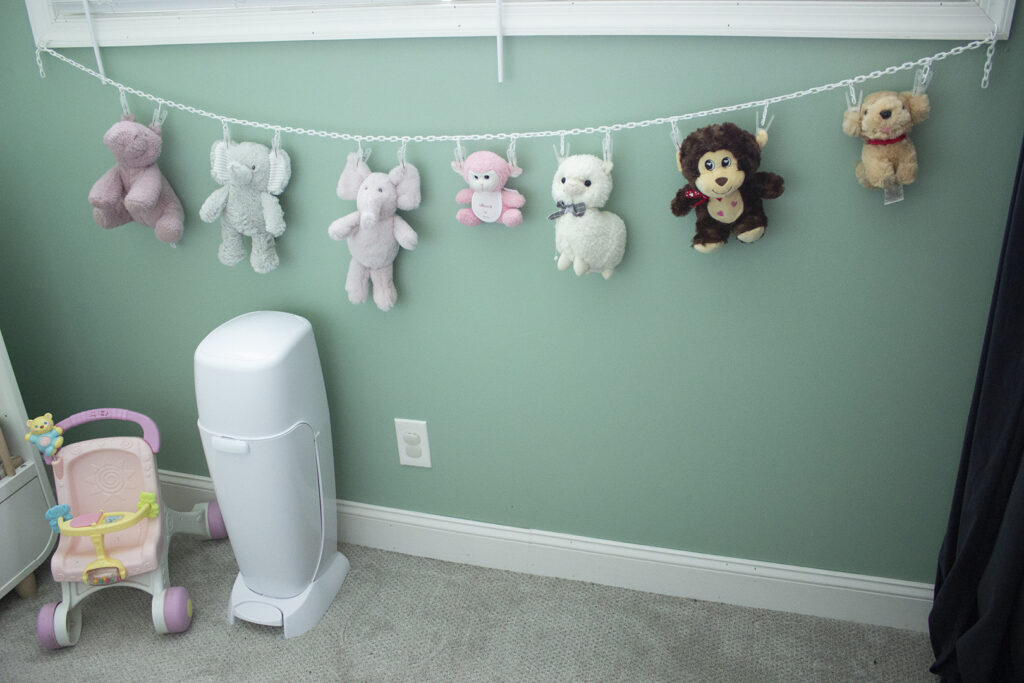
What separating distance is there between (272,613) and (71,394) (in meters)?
0.87

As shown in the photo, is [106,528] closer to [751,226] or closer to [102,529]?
[102,529]

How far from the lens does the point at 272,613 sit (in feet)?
5.49

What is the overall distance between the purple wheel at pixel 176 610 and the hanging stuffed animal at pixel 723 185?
4.39 ft

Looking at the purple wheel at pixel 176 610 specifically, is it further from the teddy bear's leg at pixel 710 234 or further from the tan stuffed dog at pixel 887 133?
the tan stuffed dog at pixel 887 133

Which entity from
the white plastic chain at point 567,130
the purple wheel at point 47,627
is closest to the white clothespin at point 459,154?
the white plastic chain at point 567,130

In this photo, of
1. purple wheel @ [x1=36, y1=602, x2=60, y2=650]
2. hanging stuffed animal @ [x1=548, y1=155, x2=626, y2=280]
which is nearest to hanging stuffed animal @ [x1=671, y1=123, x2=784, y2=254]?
hanging stuffed animal @ [x1=548, y1=155, x2=626, y2=280]

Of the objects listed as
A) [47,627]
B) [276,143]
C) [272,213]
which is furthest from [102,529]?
[276,143]

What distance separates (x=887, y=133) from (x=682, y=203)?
34cm

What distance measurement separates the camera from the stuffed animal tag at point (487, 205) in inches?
56.1

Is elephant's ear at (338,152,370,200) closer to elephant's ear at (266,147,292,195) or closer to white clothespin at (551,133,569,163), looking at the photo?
elephant's ear at (266,147,292,195)

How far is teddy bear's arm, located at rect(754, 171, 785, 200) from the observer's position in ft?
4.19

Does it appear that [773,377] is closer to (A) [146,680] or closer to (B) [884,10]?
(B) [884,10]

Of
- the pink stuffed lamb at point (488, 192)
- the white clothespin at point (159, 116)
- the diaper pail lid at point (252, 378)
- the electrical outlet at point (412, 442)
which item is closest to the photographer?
the pink stuffed lamb at point (488, 192)

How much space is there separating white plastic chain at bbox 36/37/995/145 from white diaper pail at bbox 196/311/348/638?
40 cm
